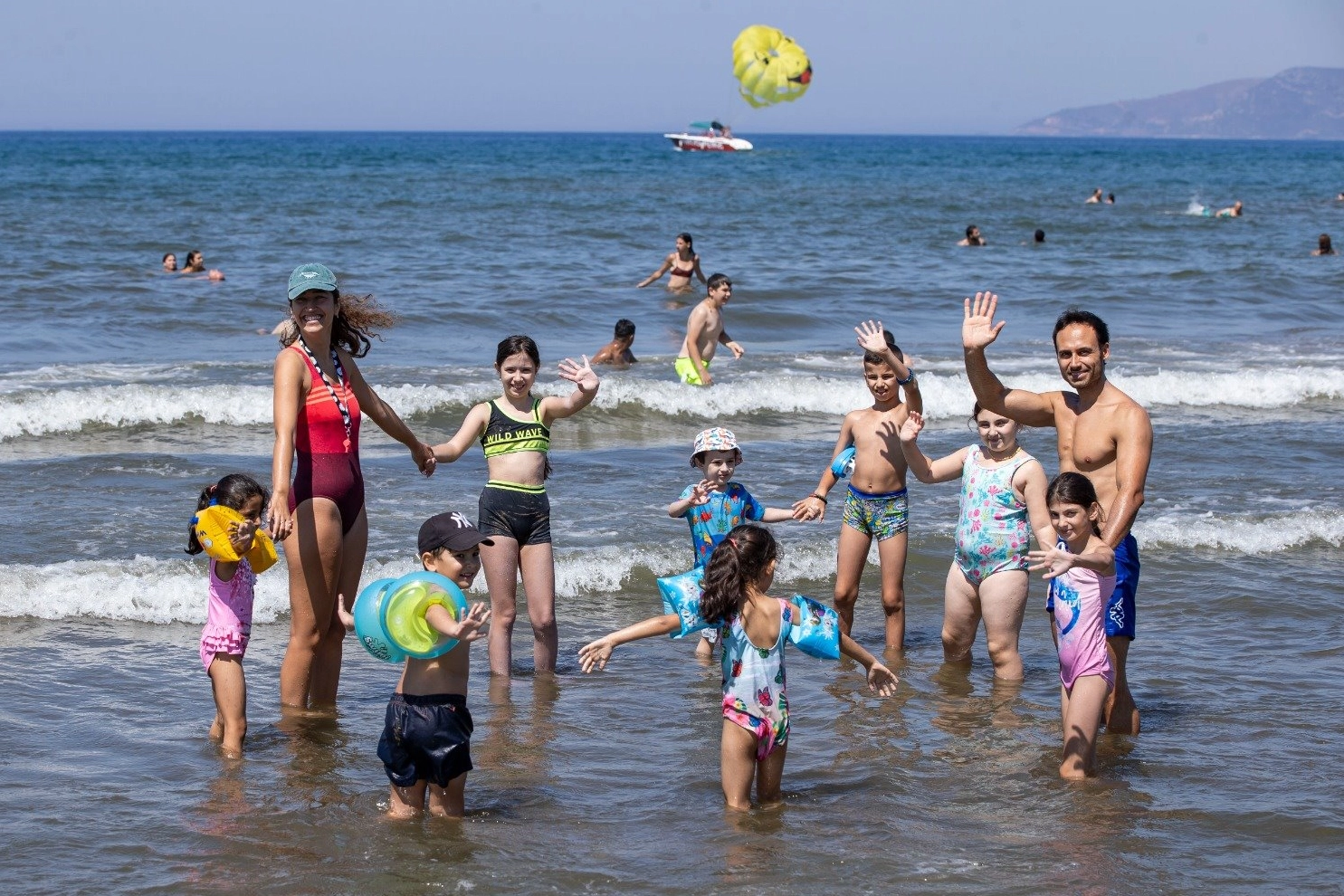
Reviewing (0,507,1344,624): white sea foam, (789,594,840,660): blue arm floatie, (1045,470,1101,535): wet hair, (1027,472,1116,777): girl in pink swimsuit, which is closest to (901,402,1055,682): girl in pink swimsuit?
(1027,472,1116,777): girl in pink swimsuit

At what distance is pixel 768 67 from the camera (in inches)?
1266

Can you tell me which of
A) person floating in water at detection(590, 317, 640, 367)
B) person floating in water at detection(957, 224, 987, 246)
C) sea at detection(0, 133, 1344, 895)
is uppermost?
person floating in water at detection(957, 224, 987, 246)

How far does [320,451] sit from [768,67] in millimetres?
28022

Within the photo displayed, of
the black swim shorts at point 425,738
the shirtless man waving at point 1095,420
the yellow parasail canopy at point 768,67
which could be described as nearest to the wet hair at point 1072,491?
the shirtless man waving at point 1095,420

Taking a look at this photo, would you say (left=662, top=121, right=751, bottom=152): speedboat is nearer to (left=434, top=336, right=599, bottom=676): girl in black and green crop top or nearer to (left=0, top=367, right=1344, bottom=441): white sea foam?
(left=0, top=367, right=1344, bottom=441): white sea foam

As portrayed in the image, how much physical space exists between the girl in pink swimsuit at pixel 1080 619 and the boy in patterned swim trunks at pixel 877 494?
1.74 metres

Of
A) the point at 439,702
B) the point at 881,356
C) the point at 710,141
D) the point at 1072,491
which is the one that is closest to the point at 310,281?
the point at 439,702

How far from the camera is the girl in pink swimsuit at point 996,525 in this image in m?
6.68

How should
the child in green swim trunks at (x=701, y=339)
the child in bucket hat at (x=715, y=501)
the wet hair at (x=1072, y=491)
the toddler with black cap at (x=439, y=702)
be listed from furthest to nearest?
the child in green swim trunks at (x=701, y=339) → the child in bucket hat at (x=715, y=501) → the wet hair at (x=1072, y=491) → the toddler with black cap at (x=439, y=702)

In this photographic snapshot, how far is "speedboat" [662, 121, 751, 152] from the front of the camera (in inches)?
4235

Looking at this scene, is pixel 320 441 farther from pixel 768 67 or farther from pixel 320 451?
pixel 768 67

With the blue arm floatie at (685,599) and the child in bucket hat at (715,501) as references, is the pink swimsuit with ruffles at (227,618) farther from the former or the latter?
the child in bucket hat at (715,501)

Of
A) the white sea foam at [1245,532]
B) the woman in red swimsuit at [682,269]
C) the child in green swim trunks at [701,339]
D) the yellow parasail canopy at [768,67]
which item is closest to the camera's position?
the white sea foam at [1245,532]

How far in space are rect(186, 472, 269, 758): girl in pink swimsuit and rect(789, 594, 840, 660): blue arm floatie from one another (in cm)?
224
